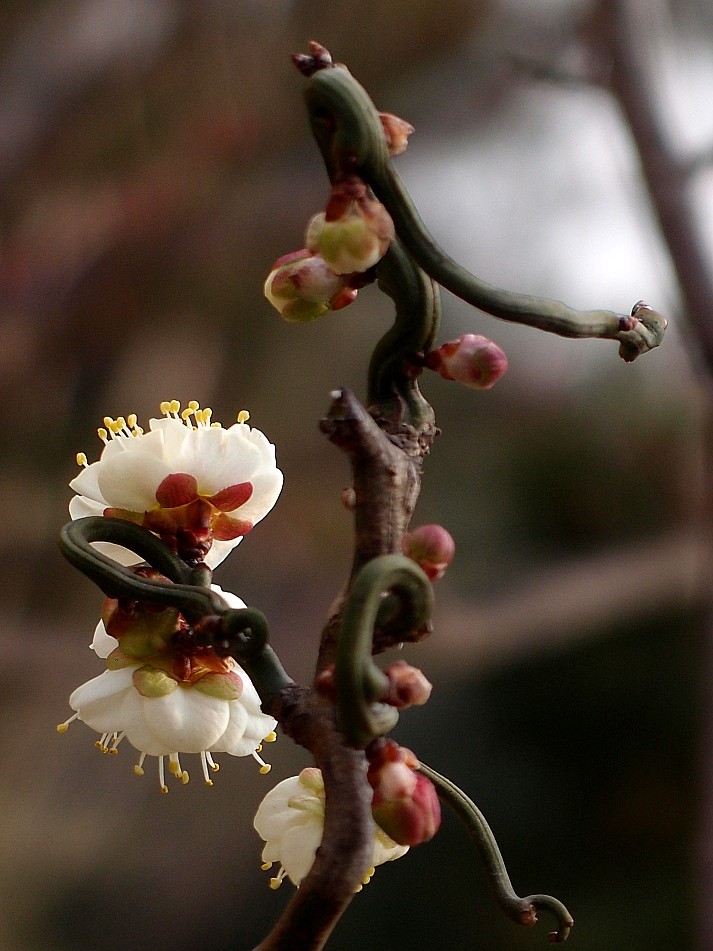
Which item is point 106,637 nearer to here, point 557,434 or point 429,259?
point 429,259

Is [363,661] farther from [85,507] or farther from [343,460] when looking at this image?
[343,460]

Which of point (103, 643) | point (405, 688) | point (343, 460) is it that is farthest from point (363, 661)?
point (343, 460)

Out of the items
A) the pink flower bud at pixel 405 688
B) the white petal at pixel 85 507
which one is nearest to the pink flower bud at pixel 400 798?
the pink flower bud at pixel 405 688

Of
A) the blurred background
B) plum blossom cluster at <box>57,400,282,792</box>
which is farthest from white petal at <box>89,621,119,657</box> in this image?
the blurred background

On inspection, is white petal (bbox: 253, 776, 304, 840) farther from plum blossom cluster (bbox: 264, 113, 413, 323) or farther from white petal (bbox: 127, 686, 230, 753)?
plum blossom cluster (bbox: 264, 113, 413, 323)

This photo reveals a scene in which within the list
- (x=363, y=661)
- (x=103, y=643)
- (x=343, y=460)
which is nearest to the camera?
(x=363, y=661)

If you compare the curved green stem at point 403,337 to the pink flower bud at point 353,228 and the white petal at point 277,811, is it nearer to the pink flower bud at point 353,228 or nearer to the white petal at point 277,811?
the pink flower bud at point 353,228
